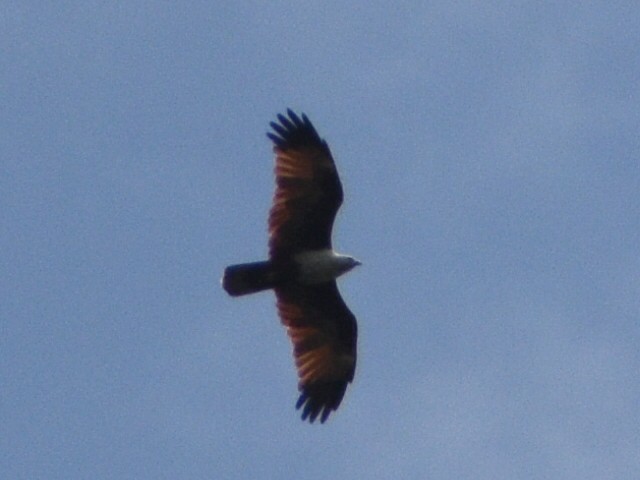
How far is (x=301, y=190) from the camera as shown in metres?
27.5

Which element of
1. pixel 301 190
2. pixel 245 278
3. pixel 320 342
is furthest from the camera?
pixel 320 342

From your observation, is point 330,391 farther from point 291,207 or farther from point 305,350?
point 291,207

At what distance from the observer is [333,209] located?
27719 millimetres

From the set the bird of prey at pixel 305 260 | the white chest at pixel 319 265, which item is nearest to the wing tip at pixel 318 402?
the bird of prey at pixel 305 260

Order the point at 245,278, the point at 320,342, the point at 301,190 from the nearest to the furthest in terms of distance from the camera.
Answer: the point at 245,278, the point at 301,190, the point at 320,342

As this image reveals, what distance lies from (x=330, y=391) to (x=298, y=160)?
3.39 meters

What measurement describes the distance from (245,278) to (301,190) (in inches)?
61.7

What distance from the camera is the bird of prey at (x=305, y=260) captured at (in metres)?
27.5

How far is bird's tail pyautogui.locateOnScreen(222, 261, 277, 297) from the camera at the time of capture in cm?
2692

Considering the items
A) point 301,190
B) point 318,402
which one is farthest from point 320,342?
point 301,190

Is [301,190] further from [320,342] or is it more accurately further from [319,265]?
[320,342]

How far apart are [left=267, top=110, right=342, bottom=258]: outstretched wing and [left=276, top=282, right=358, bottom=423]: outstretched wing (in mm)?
776

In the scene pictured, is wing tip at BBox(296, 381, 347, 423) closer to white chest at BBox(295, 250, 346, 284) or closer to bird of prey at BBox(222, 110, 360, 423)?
bird of prey at BBox(222, 110, 360, 423)

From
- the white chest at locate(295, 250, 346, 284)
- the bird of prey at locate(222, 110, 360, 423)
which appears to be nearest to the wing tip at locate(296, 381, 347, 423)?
the bird of prey at locate(222, 110, 360, 423)
